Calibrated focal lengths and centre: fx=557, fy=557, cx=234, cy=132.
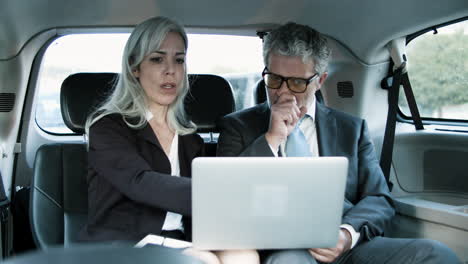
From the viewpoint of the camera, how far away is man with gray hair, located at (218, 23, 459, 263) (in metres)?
2.26

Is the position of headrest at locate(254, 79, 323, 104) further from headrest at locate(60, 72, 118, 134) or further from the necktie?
headrest at locate(60, 72, 118, 134)

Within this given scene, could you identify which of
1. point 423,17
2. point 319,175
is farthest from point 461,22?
point 319,175

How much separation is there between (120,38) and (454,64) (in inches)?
79.9

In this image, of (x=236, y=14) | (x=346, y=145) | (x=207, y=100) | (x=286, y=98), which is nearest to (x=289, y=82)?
(x=286, y=98)

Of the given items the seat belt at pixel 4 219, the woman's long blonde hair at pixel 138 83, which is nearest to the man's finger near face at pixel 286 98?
the woman's long blonde hair at pixel 138 83

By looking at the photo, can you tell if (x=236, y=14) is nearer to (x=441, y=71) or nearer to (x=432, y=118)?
(x=441, y=71)

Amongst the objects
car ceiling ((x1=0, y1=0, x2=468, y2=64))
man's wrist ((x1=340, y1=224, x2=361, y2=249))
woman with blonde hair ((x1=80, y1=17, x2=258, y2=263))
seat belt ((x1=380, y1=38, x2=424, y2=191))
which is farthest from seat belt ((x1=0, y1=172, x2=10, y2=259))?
seat belt ((x1=380, y1=38, x2=424, y2=191))

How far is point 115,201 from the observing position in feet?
7.23

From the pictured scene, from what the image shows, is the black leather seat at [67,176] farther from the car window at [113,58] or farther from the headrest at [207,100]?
the car window at [113,58]

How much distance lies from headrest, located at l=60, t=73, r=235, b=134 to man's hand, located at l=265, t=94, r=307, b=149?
617 mm

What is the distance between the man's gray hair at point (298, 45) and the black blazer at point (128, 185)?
681 mm

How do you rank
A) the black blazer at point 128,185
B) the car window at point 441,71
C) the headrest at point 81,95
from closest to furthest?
the black blazer at point 128,185
the headrest at point 81,95
the car window at point 441,71

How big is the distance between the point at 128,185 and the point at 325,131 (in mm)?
967

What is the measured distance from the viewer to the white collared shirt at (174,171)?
2254 mm
